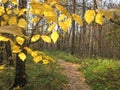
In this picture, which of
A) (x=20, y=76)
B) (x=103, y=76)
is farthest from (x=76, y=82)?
(x=20, y=76)

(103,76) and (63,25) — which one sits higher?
(63,25)

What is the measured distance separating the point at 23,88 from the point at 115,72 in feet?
19.2

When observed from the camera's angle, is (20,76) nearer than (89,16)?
No

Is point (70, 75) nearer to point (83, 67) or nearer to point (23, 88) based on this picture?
point (83, 67)

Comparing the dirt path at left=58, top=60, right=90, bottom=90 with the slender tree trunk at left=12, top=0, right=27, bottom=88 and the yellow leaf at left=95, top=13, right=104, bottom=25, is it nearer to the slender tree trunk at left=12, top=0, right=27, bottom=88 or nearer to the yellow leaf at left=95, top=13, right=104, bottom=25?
the slender tree trunk at left=12, top=0, right=27, bottom=88

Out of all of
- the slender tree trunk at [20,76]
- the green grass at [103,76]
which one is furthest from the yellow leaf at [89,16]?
the green grass at [103,76]

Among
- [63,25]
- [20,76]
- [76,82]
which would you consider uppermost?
[63,25]

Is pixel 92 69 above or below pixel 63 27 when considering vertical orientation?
below

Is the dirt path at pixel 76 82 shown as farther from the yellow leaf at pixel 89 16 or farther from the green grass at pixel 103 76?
the yellow leaf at pixel 89 16

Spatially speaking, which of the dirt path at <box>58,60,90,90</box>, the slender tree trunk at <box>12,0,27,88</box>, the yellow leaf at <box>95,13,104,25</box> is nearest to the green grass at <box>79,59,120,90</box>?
the dirt path at <box>58,60,90,90</box>

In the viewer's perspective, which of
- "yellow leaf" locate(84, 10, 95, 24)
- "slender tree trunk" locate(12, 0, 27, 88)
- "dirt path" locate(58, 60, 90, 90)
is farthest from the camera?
"dirt path" locate(58, 60, 90, 90)

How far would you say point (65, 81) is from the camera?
1211cm

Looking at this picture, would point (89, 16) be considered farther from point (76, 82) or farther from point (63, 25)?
point (76, 82)

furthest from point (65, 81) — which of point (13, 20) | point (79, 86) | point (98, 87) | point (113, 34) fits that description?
point (13, 20)
